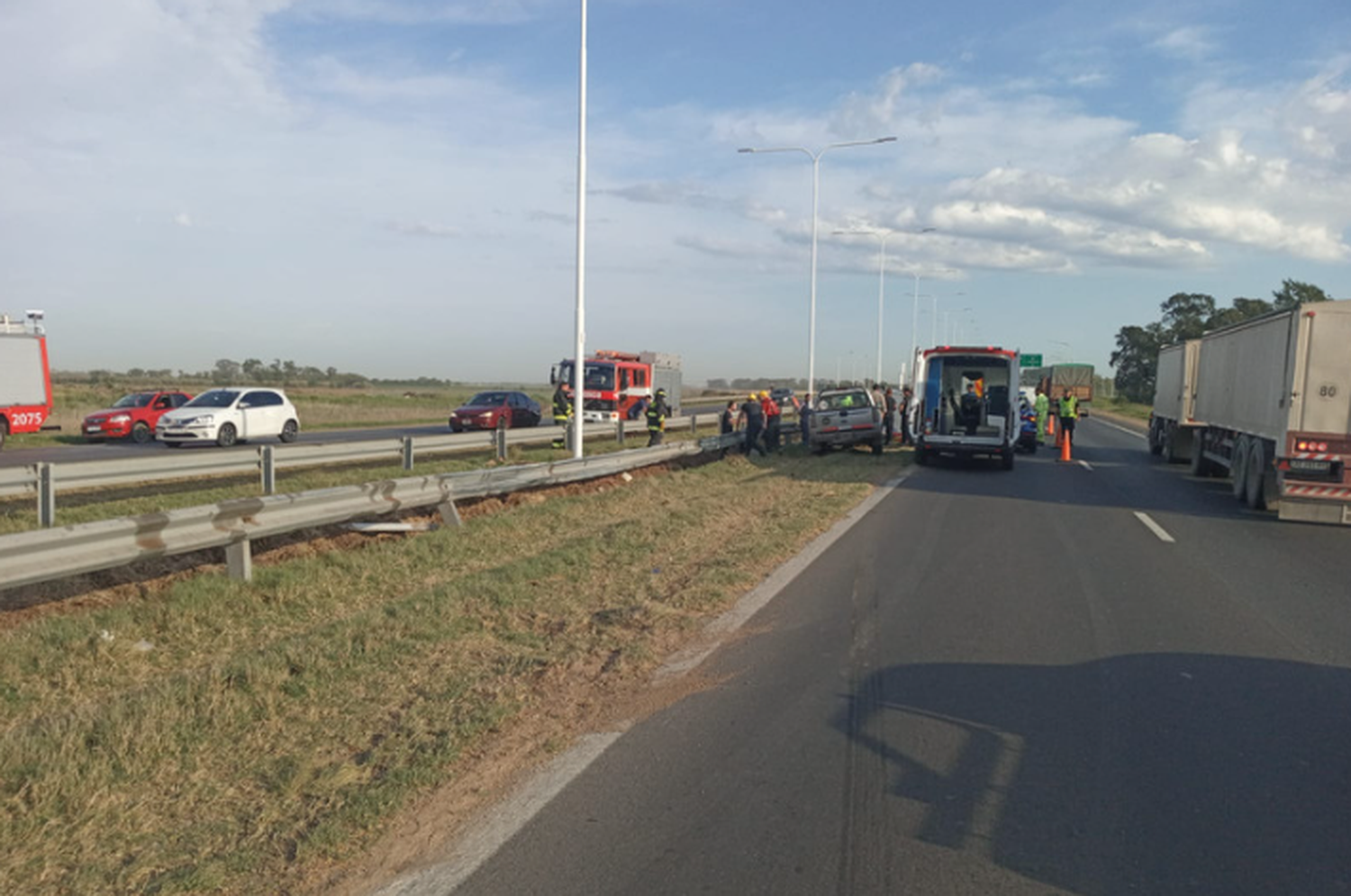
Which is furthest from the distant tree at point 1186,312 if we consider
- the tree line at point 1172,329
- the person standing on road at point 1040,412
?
the person standing on road at point 1040,412

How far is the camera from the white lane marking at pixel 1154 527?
12.8 meters

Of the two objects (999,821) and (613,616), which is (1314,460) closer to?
(613,616)

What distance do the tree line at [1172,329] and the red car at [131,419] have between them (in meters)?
61.0

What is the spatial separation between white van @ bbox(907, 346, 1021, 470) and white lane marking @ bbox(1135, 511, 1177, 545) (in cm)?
702

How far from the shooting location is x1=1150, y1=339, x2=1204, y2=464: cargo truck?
82.1ft

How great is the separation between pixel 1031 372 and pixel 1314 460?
4369 centimetres

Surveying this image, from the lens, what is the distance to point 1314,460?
47.6 ft

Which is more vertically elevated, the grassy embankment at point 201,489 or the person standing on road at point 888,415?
the person standing on road at point 888,415

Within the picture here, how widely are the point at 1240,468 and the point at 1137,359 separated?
9844cm

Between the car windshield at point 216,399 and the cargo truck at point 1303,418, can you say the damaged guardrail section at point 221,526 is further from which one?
the car windshield at point 216,399

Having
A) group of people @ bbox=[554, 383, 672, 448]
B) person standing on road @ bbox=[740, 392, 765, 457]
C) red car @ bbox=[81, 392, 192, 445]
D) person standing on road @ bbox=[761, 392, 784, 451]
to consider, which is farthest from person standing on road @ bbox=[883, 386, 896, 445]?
red car @ bbox=[81, 392, 192, 445]

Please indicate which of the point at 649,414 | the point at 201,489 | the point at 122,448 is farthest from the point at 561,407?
the point at 122,448

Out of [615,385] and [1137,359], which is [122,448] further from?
[1137,359]

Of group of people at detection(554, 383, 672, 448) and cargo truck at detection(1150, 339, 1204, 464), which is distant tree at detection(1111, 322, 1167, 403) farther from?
group of people at detection(554, 383, 672, 448)
